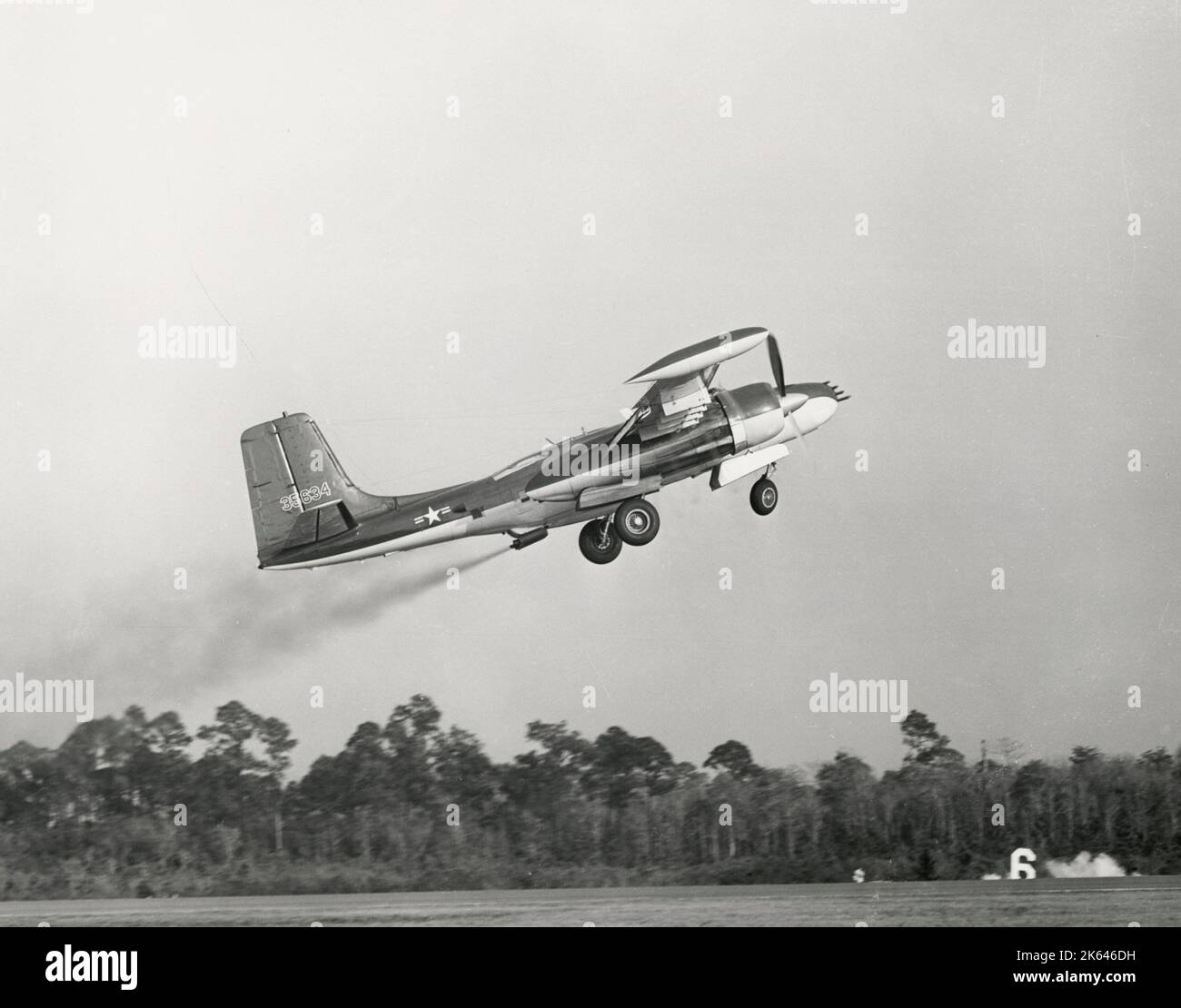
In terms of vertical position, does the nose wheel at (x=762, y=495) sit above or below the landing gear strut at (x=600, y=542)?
above

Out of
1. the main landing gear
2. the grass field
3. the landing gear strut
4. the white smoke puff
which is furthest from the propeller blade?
the white smoke puff

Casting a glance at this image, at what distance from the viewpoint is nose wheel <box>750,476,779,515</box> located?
2883 centimetres

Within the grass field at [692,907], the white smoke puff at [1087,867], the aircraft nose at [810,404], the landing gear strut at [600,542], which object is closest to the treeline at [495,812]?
the white smoke puff at [1087,867]

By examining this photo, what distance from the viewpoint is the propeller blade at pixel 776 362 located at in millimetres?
27953

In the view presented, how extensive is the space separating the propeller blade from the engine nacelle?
152 mm

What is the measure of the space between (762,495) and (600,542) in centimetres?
268

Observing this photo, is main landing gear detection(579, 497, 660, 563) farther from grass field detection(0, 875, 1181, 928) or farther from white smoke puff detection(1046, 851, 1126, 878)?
white smoke puff detection(1046, 851, 1126, 878)

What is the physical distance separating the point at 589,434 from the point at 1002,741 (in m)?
10.3

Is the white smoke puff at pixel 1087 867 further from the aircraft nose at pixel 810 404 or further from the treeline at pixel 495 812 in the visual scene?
the aircraft nose at pixel 810 404

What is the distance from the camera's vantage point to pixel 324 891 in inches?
1264

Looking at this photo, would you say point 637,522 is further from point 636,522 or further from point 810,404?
point 810,404

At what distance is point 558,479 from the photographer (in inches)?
1098

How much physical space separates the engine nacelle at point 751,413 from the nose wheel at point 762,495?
99 cm

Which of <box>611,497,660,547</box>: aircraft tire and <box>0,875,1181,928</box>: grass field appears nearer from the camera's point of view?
<box>0,875,1181,928</box>: grass field
